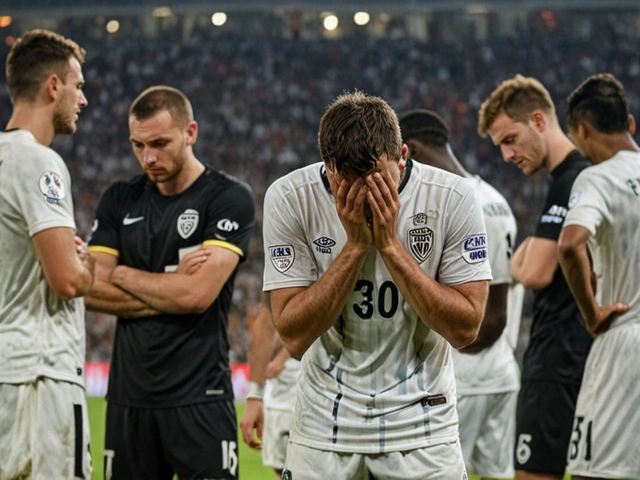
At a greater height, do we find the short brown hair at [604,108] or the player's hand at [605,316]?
the short brown hair at [604,108]

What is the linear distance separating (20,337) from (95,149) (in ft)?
76.9

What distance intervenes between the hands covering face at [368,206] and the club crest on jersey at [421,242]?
0.15 meters

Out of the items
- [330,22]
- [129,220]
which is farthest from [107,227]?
[330,22]

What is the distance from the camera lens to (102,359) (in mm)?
20016

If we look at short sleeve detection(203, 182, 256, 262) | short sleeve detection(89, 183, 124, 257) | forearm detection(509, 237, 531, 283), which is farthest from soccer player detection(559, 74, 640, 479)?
short sleeve detection(89, 183, 124, 257)

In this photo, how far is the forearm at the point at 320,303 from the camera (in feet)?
9.95

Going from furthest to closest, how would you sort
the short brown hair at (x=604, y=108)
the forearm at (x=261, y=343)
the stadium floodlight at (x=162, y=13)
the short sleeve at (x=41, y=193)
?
1. the stadium floodlight at (x=162, y=13)
2. the forearm at (x=261, y=343)
3. the short brown hair at (x=604, y=108)
4. the short sleeve at (x=41, y=193)

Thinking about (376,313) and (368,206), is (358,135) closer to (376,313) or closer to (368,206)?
(368,206)

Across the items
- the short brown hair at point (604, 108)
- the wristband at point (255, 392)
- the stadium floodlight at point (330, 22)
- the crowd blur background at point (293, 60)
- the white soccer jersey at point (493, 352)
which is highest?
the stadium floodlight at point (330, 22)

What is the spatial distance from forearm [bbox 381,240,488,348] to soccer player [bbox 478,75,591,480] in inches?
87.5

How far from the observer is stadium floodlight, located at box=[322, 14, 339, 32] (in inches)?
1193

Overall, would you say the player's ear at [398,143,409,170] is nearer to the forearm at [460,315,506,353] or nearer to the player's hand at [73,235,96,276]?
the player's hand at [73,235,96,276]

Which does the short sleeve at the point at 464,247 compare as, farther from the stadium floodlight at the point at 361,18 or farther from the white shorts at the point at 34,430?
the stadium floodlight at the point at 361,18

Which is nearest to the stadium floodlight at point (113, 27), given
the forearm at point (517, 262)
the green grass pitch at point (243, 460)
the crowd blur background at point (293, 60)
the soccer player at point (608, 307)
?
the crowd blur background at point (293, 60)
